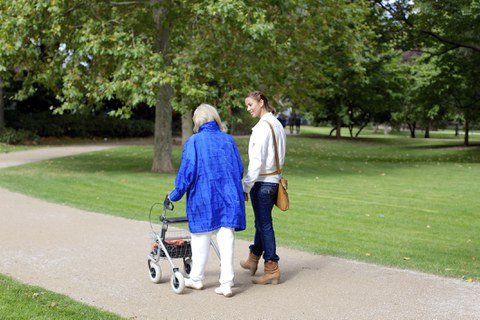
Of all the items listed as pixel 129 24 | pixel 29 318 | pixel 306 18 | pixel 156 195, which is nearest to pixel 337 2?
pixel 306 18

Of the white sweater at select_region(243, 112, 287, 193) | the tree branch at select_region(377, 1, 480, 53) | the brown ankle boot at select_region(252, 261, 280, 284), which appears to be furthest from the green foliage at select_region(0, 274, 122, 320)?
the tree branch at select_region(377, 1, 480, 53)

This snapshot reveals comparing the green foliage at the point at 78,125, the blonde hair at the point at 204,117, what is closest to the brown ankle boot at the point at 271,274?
the blonde hair at the point at 204,117

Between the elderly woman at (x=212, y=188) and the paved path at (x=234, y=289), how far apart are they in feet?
1.64

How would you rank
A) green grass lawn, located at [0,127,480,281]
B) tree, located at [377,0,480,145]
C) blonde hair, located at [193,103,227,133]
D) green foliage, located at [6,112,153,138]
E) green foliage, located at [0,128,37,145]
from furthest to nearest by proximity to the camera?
green foliage, located at [6,112,153,138]
green foliage, located at [0,128,37,145]
tree, located at [377,0,480,145]
green grass lawn, located at [0,127,480,281]
blonde hair, located at [193,103,227,133]

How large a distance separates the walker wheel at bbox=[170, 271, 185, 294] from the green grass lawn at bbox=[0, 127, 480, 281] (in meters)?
2.56

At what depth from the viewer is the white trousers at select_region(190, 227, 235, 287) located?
6.41 m

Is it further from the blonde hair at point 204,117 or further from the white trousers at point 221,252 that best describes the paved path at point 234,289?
the blonde hair at point 204,117

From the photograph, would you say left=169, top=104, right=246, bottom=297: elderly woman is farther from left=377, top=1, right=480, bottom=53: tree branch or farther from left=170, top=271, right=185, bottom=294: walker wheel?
left=377, top=1, right=480, bottom=53: tree branch

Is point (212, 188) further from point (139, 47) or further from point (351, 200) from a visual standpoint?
point (139, 47)

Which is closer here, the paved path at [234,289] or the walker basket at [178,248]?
the paved path at [234,289]

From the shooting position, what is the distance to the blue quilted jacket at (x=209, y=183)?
638 centimetres

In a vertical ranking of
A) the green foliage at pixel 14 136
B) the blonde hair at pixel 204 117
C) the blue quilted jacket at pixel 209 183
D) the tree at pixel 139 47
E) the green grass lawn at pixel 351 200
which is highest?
the tree at pixel 139 47

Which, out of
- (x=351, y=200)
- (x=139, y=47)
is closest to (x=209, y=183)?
(x=351, y=200)

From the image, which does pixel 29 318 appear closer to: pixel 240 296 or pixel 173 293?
pixel 173 293
